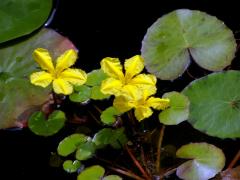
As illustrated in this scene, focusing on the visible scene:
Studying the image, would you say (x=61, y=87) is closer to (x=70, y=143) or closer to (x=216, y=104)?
(x=70, y=143)

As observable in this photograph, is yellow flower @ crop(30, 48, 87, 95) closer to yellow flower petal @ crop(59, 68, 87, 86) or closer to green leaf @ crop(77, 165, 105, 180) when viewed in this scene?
yellow flower petal @ crop(59, 68, 87, 86)

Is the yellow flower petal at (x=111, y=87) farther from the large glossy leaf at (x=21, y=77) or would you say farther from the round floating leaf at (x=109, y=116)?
the large glossy leaf at (x=21, y=77)

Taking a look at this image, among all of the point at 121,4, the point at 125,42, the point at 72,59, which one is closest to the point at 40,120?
the point at 72,59

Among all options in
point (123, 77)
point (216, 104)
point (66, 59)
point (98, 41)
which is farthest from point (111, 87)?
point (98, 41)

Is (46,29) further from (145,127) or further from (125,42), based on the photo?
(145,127)

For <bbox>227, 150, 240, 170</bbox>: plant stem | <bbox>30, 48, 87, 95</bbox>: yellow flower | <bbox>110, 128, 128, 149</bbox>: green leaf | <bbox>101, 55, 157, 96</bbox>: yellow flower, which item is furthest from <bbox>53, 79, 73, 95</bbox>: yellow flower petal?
<bbox>227, 150, 240, 170</bbox>: plant stem

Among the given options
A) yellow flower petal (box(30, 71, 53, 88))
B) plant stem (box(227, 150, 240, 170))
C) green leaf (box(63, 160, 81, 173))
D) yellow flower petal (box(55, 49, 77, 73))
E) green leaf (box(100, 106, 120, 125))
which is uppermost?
yellow flower petal (box(55, 49, 77, 73))
